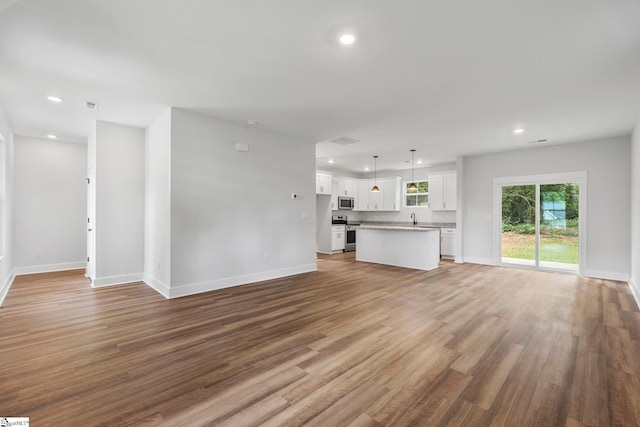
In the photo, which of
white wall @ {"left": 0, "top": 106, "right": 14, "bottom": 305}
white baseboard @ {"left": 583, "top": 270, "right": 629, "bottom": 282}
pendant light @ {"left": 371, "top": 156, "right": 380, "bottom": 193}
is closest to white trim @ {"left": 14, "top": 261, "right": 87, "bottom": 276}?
white wall @ {"left": 0, "top": 106, "right": 14, "bottom": 305}

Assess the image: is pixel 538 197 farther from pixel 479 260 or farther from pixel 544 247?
pixel 479 260

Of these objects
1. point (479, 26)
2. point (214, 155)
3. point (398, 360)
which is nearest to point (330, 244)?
point (214, 155)

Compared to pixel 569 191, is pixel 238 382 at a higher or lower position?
lower

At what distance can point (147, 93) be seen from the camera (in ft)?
12.3

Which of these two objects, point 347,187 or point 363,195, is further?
point 363,195

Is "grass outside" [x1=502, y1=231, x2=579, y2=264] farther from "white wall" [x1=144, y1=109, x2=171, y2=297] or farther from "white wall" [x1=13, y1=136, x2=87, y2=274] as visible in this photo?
"white wall" [x1=13, y1=136, x2=87, y2=274]

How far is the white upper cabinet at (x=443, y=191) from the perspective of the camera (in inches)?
333

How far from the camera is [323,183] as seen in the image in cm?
913

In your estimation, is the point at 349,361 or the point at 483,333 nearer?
the point at 349,361

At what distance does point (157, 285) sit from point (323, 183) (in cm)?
565

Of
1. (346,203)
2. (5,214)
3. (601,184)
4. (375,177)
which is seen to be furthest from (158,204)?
(601,184)

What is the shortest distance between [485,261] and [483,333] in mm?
4906

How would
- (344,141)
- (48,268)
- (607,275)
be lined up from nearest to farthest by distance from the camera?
(607,275), (48,268), (344,141)

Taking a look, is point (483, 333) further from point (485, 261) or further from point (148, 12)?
point (485, 261)
